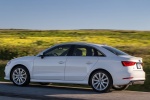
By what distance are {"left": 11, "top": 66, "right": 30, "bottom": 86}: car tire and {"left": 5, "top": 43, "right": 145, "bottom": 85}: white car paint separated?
0.13m

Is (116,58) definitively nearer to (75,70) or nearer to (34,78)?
(75,70)

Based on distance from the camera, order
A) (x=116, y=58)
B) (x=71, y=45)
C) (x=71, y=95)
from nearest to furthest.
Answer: (x=71, y=95)
(x=116, y=58)
(x=71, y=45)

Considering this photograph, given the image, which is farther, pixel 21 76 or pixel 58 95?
pixel 21 76

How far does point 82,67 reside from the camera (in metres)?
12.8

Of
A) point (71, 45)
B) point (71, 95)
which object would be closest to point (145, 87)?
point (71, 45)

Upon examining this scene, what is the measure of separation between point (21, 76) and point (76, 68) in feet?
6.56

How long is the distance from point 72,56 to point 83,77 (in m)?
0.78

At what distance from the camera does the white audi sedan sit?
1230cm

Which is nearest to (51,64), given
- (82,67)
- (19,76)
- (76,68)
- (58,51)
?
(58,51)

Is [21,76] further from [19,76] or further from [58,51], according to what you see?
[58,51]

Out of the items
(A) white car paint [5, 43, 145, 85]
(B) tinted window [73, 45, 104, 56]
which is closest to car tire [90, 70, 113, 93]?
(A) white car paint [5, 43, 145, 85]

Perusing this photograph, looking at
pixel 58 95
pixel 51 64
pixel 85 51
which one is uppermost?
pixel 85 51

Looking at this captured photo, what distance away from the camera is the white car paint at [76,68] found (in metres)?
12.3

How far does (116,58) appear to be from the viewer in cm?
1241
